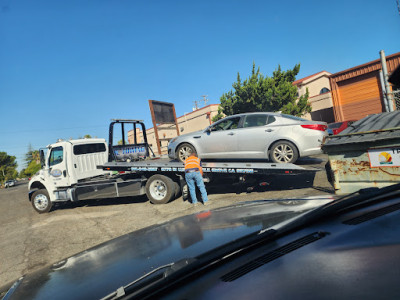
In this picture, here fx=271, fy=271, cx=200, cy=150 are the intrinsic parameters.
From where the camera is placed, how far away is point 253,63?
2277cm

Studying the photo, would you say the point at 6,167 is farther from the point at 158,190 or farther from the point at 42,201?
the point at 158,190

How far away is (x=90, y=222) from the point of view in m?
7.52

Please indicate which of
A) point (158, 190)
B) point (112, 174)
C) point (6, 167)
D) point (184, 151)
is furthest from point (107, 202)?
point (6, 167)

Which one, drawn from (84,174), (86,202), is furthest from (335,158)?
(86,202)

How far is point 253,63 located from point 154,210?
1843 cm

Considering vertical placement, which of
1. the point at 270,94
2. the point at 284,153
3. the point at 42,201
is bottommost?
the point at 42,201

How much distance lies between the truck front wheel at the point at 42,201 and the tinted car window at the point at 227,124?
21.4 feet

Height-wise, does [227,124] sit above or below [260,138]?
above

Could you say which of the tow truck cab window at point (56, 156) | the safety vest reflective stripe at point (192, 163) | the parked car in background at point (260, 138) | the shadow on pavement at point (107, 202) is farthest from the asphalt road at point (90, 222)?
the tow truck cab window at point (56, 156)

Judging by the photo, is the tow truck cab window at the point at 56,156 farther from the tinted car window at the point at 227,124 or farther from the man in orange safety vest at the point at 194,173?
the tinted car window at the point at 227,124

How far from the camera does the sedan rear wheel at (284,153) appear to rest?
710cm

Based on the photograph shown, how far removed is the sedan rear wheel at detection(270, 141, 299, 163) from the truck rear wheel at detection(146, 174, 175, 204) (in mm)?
3127

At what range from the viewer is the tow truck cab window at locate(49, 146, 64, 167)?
9539mm

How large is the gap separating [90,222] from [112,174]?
2650 mm
